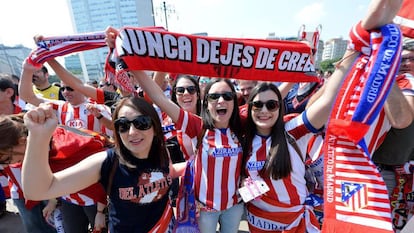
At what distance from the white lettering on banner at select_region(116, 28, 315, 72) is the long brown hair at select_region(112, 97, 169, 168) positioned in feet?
1.30

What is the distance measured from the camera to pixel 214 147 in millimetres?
1906

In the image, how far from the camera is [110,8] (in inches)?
2327

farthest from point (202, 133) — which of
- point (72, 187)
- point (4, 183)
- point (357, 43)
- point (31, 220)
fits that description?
point (4, 183)

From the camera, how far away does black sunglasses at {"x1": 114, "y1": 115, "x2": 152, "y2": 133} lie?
1.52 m

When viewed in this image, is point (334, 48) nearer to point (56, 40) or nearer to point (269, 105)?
point (269, 105)

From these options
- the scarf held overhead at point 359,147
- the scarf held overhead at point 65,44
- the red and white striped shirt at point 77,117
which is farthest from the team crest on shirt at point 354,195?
the red and white striped shirt at point 77,117

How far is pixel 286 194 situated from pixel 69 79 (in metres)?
2.59

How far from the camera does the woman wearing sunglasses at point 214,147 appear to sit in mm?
1892

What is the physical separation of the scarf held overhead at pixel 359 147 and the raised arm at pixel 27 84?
9.54ft

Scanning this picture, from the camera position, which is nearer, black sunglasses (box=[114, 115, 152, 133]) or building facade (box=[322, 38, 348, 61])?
black sunglasses (box=[114, 115, 152, 133])

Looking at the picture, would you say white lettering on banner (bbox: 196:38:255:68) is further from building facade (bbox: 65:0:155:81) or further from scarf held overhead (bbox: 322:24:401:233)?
building facade (bbox: 65:0:155:81)

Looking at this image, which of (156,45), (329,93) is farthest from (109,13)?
(329,93)

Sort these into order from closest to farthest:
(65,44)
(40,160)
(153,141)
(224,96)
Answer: (40,160), (153,141), (224,96), (65,44)

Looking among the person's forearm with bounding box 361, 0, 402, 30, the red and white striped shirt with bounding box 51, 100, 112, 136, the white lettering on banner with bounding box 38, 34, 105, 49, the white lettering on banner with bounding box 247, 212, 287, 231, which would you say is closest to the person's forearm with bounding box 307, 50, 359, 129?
the person's forearm with bounding box 361, 0, 402, 30
